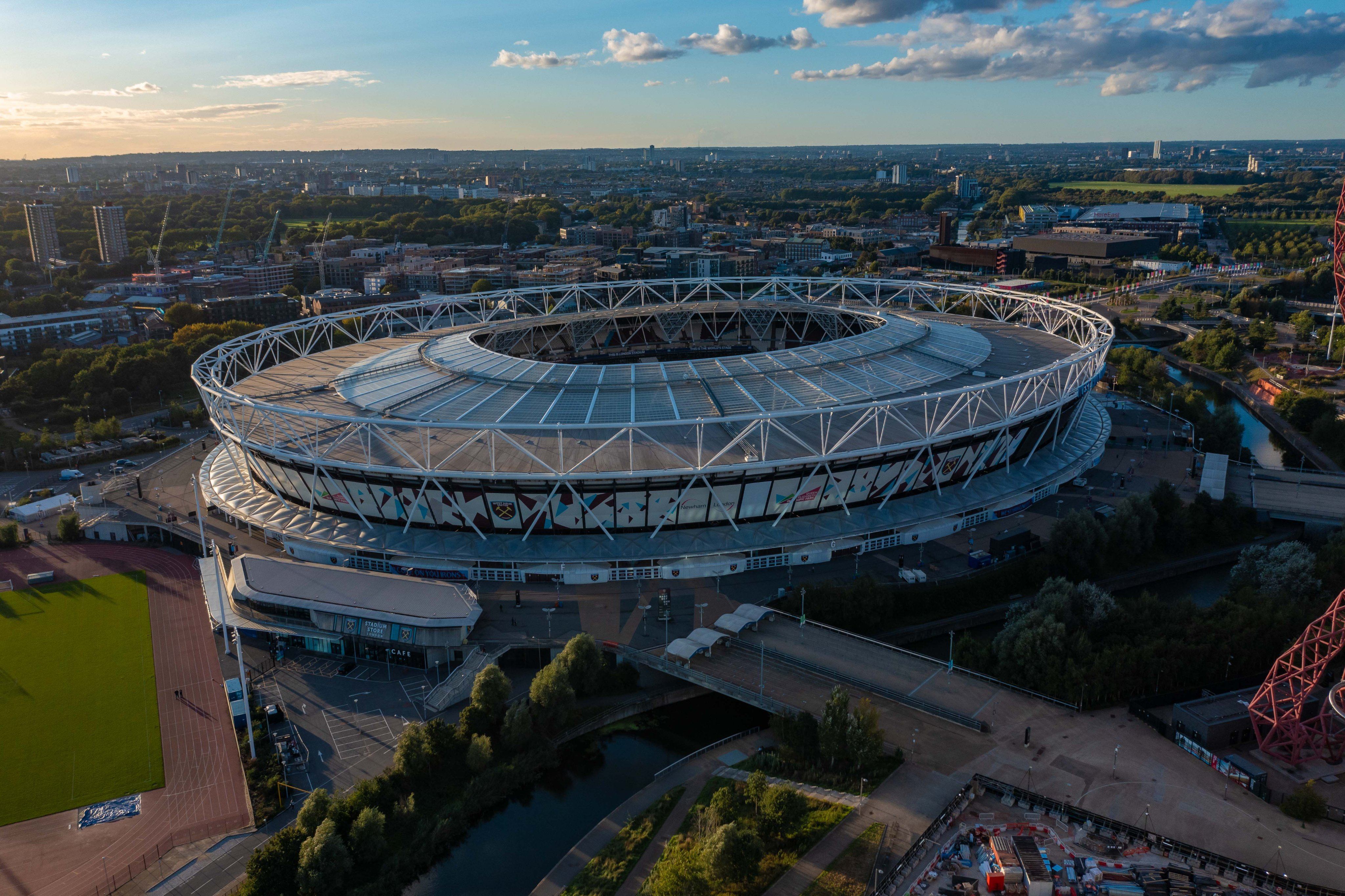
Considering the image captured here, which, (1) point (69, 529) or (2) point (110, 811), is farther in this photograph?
(1) point (69, 529)

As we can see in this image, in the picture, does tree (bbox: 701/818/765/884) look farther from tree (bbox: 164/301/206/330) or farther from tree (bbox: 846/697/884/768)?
tree (bbox: 164/301/206/330)

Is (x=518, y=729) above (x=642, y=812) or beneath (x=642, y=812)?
above

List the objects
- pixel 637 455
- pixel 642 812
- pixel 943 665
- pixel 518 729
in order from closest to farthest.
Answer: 1. pixel 642 812
2. pixel 518 729
3. pixel 943 665
4. pixel 637 455

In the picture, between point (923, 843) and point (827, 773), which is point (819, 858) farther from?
point (827, 773)

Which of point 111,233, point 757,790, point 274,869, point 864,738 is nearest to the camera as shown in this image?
point 274,869

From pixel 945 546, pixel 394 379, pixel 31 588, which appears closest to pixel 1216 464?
pixel 945 546

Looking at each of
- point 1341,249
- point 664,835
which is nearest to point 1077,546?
point 1341,249

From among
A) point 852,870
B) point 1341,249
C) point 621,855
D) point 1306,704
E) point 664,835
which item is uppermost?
point 1341,249

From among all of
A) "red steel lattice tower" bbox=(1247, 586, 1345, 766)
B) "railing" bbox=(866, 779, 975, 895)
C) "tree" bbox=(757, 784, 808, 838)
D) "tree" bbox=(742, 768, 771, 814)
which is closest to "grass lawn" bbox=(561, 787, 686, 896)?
"tree" bbox=(742, 768, 771, 814)
